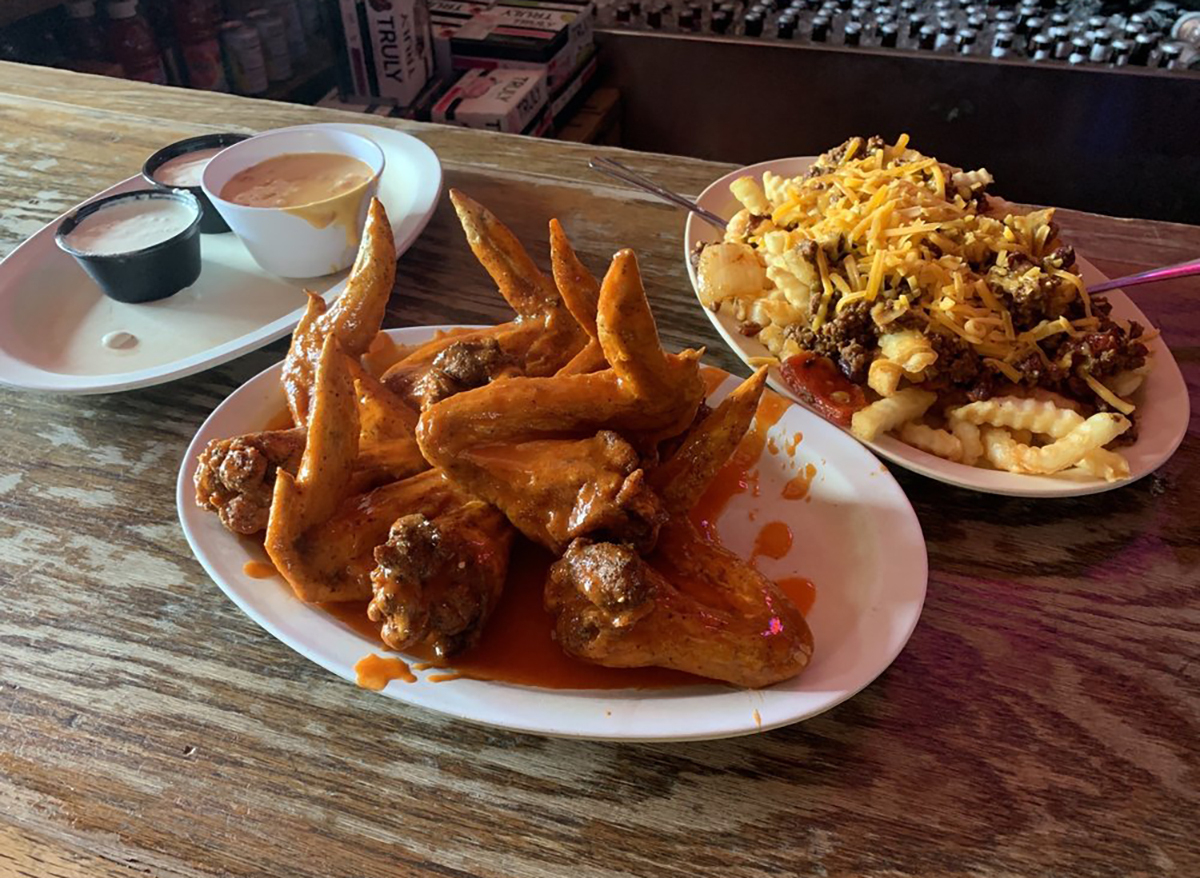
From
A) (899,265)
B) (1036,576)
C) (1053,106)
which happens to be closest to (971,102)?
(1053,106)

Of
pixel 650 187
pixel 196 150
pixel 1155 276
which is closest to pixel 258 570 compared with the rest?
pixel 650 187

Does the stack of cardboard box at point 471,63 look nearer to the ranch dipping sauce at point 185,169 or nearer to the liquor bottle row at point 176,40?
the liquor bottle row at point 176,40

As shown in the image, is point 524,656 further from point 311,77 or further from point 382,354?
point 311,77

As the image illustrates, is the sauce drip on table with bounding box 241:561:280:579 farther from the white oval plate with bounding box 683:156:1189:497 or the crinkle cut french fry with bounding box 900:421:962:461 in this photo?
the crinkle cut french fry with bounding box 900:421:962:461

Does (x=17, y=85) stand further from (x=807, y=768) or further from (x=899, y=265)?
(x=807, y=768)

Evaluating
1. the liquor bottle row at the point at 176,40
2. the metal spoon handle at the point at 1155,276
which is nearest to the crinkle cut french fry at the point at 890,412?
the metal spoon handle at the point at 1155,276

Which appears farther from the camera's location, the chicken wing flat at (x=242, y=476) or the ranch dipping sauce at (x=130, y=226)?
the ranch dipping sauce at (x=130, y=226)

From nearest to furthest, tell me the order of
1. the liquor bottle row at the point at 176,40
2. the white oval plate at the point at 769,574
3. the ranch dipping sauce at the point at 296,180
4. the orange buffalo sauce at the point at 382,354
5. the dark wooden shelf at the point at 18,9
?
the white oval plate at the point at 769,574 < the orange buffalo sauce at the point at 382,354 < the ranch dipping sauce at the point at 296,180 < the dark wooden shelf at the point at 18,9 < the liquor bottle row at the point at 176,40
